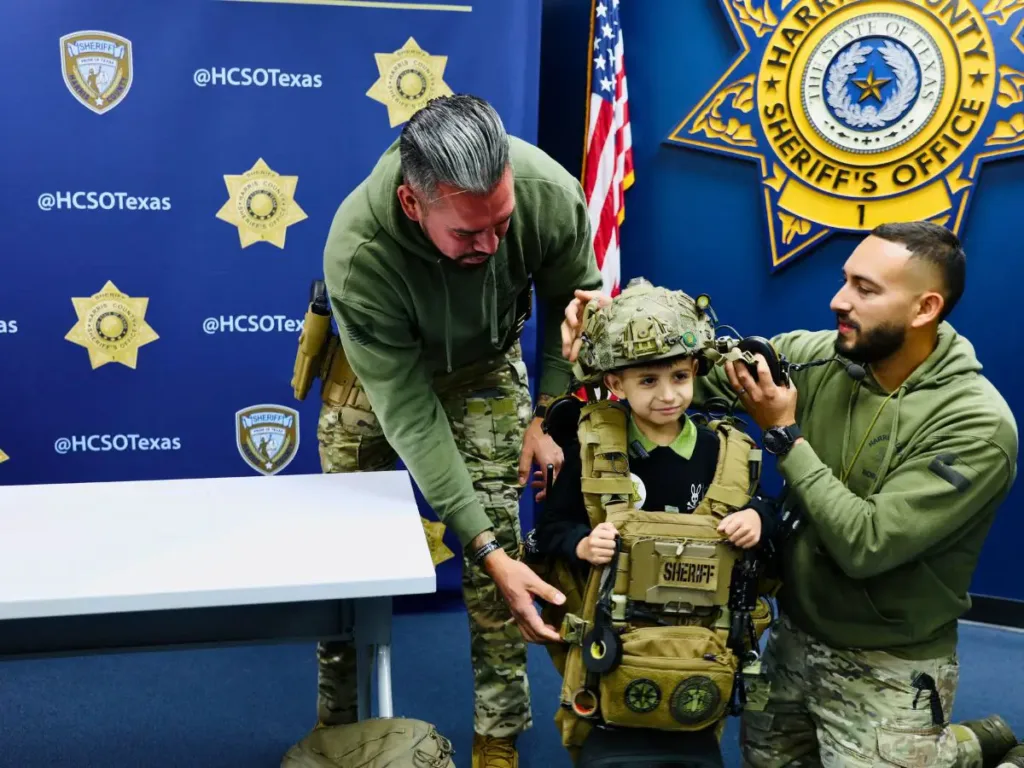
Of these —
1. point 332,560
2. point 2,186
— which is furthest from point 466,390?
point 2,186

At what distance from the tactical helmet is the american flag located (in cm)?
160

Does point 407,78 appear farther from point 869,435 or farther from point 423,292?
point 869,435

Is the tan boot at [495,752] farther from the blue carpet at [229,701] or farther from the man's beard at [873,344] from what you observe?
the man's beard at [873,344]

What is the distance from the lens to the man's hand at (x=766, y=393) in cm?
183

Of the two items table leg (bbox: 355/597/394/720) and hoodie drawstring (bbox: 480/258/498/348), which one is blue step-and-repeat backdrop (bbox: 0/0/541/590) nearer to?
hoodie drawstring (bbox: 480/258/498/348)

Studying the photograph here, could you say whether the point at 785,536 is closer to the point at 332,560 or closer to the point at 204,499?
the point at 332,560

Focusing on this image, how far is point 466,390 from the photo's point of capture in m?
2.36

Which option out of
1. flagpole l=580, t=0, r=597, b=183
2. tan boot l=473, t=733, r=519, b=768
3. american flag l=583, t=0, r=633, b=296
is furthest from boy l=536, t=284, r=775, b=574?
flagpole l=580, t=0, r=597, b=183

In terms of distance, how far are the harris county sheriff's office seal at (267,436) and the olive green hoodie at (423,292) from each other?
1.27 m

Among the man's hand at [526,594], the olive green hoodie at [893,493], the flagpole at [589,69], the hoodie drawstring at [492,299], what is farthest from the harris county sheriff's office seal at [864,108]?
the man's hand at [526,594]

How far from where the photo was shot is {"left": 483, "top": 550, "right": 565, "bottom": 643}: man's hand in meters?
1.88

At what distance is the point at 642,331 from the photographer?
173 cm

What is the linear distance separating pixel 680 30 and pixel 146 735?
3.09 meters

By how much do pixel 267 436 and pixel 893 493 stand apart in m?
2.26
